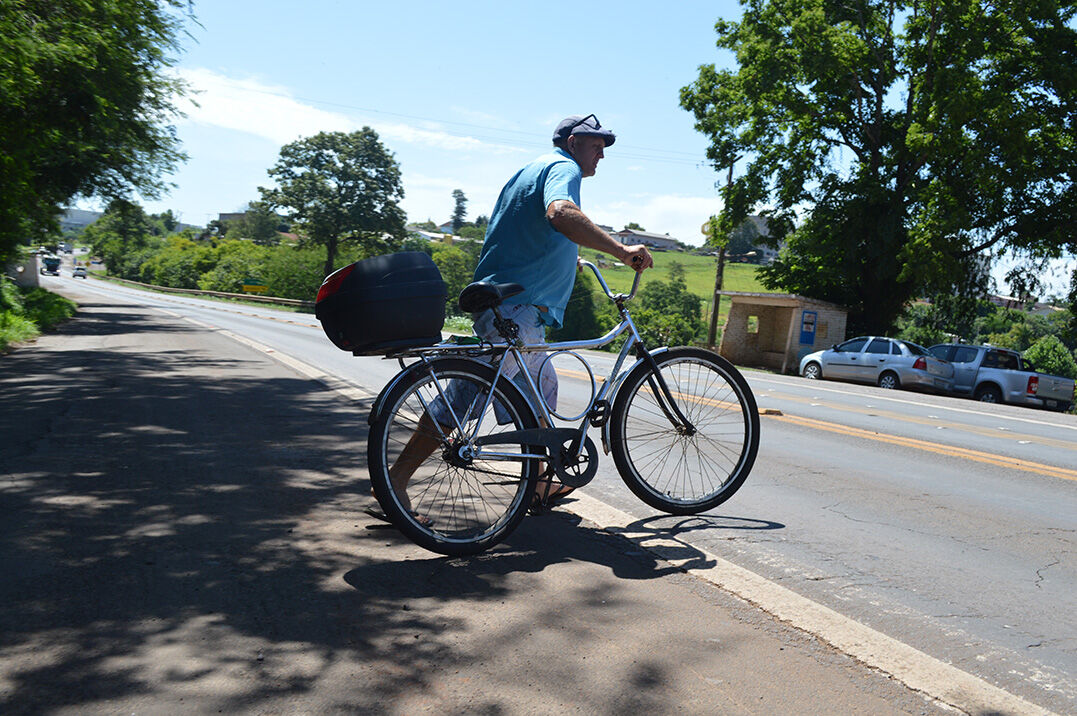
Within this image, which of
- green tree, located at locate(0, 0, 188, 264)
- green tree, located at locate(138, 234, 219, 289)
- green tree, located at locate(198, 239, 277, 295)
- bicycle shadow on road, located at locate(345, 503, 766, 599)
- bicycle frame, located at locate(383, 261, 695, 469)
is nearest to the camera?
bicycle shadow on road, located at locate(345, 503, 766, 599)

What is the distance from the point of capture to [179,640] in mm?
2736

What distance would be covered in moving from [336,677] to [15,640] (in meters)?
1.04

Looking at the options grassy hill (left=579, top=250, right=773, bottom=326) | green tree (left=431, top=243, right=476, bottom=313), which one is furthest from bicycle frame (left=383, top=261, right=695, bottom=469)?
green tree (left=431, top=243, right=476, bottom=313)

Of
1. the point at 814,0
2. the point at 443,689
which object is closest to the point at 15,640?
the point at 443,689

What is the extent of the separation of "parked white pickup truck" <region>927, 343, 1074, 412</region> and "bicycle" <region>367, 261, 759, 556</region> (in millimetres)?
19768

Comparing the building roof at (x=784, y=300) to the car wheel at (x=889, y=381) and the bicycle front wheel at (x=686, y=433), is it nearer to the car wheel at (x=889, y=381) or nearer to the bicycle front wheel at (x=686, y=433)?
the car wheel at (x=889, y=381)

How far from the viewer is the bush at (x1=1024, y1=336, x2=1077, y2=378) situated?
7025cm

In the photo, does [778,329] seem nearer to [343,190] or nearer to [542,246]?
[542,246]

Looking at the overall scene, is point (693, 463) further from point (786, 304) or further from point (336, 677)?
point (786, 304)

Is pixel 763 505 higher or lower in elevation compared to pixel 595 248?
lower

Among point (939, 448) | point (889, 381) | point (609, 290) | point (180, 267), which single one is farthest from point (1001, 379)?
point (180, 267)

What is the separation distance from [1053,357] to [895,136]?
5402 cm

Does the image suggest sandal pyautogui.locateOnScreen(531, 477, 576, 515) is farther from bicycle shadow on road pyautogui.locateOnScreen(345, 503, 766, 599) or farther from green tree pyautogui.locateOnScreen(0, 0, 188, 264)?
green tree pyautogui.locateOnScreen(0, 0, 188, 264)

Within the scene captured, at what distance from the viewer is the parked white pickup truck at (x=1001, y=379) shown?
21328 millimetres
